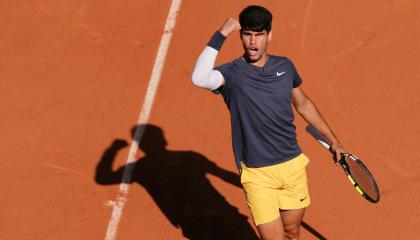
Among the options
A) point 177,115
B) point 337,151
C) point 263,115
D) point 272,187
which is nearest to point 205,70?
point 263,115

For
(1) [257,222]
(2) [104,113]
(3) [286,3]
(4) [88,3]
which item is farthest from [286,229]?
(4) [88,3]

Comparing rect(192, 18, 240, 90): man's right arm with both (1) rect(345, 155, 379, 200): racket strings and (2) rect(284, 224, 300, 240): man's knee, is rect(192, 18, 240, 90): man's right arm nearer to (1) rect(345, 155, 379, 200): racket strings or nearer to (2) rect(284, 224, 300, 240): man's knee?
(1) rect(345, 155, 379, 200): racket strings

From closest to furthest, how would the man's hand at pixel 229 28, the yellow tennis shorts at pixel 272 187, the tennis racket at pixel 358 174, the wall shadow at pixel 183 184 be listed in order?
the man's hand at pixel 229 28
the yellow tennis shorts at pixel 272 187
the tennis racket at pixel 358 174
the wall shadow at pixel 183 184

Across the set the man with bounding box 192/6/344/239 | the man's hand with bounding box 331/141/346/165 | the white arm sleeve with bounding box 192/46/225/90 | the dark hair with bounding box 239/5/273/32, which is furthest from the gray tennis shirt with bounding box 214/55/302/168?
the man's hand with bounding box 331/141/346/165

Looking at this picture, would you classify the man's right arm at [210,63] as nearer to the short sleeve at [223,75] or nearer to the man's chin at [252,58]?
→ the short sleeve at [223,75]

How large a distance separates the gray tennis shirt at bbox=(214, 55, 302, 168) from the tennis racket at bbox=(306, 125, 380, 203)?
0.55 m

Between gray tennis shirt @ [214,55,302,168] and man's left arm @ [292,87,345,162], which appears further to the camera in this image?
man's left arm @ [292,87,345,162]

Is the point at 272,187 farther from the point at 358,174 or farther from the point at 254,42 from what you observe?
the point at 254,42

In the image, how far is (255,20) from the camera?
221 inches

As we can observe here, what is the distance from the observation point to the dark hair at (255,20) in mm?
5625

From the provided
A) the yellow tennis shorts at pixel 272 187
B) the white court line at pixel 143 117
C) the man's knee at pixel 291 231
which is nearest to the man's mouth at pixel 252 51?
the yellow tennis shorts at pixel 272 187

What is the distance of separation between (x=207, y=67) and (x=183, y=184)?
339cm

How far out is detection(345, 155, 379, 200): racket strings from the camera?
6.17 m

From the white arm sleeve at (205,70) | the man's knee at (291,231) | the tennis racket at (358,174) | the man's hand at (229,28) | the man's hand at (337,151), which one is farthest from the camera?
the man's knee at (291,231)
